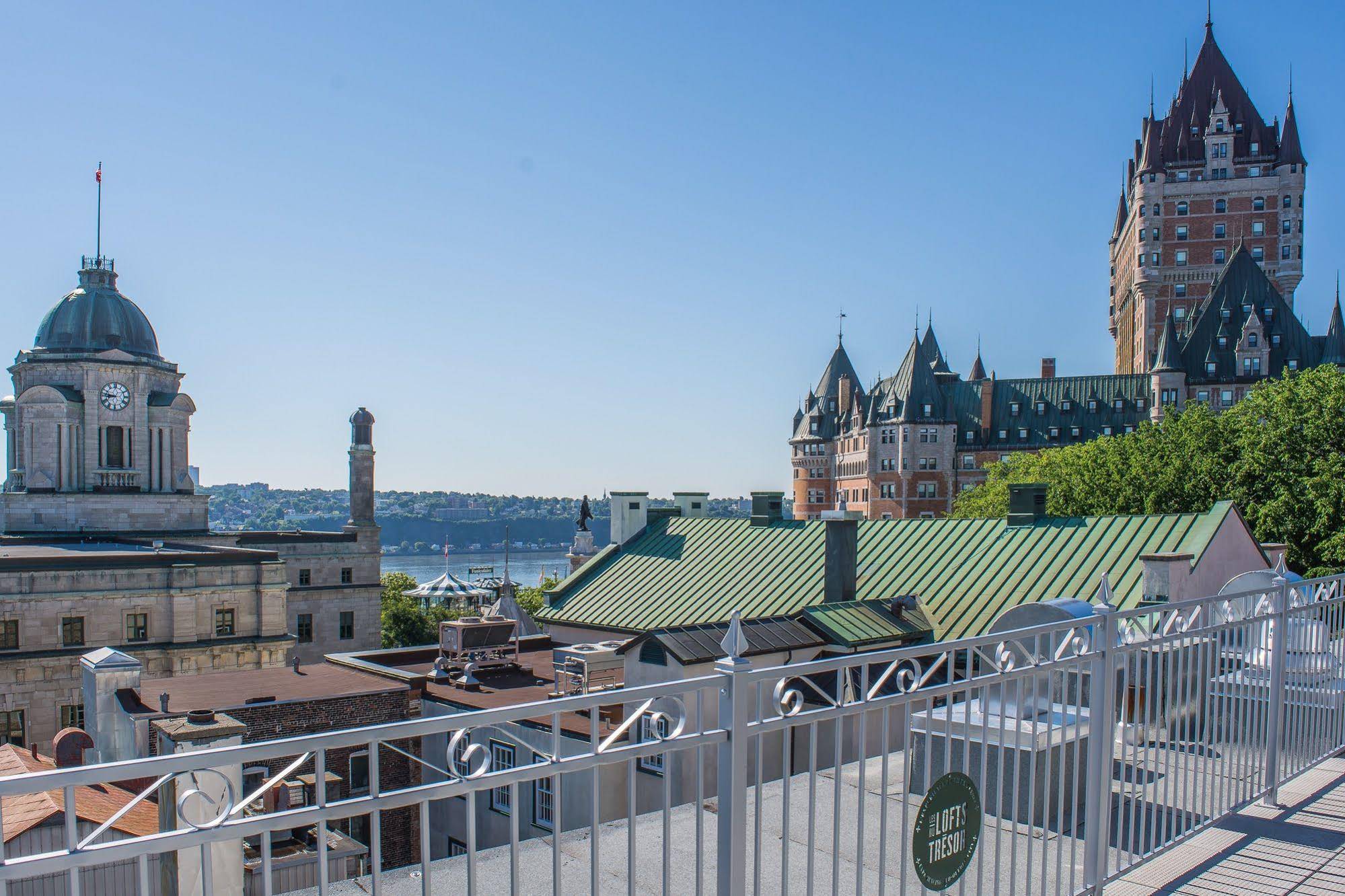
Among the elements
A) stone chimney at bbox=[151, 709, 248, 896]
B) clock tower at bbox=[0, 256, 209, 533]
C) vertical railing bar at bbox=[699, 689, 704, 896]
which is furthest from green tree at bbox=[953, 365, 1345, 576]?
clock tower at bbox=[0, 256, 209, 533]

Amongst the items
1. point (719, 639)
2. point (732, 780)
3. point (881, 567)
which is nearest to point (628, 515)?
point (881, 567)

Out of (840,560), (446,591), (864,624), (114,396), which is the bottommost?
(446,591)

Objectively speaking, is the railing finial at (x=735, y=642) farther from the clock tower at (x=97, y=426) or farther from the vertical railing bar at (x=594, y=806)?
the clock tower at (x=97, y=426)

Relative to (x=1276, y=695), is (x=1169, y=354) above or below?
above

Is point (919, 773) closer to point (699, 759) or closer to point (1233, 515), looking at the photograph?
point (699, 759)

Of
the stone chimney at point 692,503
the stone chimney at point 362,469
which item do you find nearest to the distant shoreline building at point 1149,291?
the stone chimney at point 362,469

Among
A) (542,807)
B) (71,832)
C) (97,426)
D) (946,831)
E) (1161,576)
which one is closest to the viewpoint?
(71,832)

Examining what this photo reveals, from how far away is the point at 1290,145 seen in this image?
8738 cm

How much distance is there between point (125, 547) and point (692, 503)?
33.4 m

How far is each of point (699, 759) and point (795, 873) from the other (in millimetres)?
2591

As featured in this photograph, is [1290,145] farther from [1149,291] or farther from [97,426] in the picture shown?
[97,426]

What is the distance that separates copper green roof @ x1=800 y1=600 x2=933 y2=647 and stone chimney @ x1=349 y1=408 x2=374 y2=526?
48.5 m

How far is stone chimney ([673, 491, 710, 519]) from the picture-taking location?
3056 centimetres

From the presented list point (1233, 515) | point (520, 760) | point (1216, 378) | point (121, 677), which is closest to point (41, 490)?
point (121, 677)
